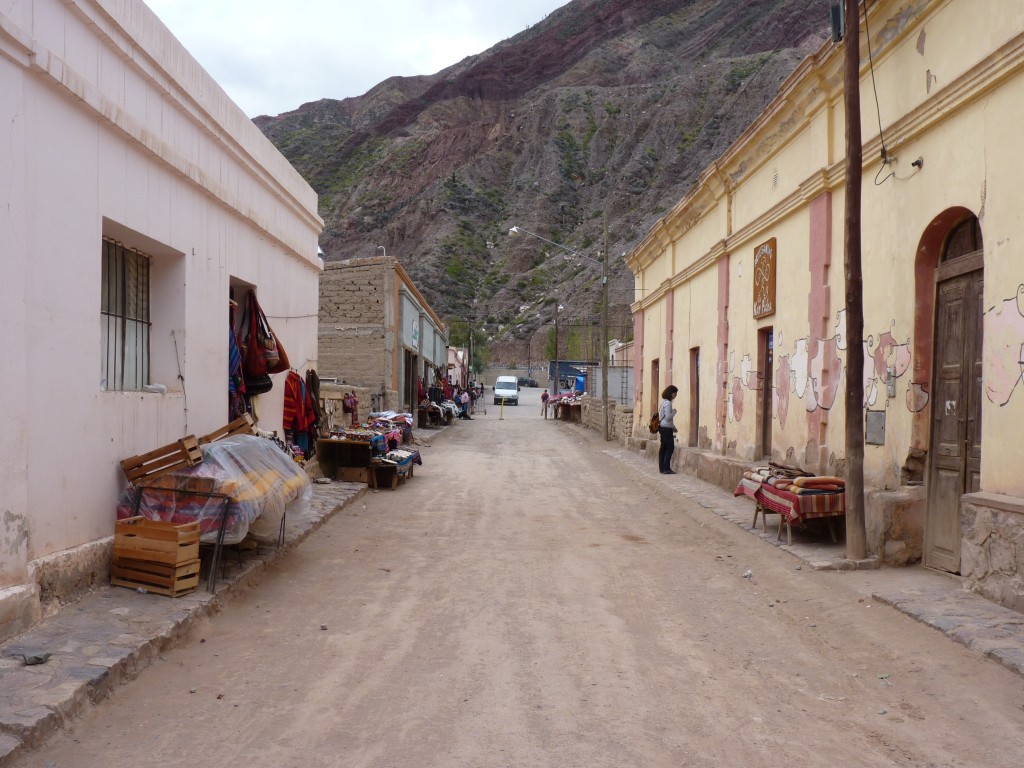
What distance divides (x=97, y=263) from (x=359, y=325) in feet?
52.0

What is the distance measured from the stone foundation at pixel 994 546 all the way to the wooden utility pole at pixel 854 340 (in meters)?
1.12

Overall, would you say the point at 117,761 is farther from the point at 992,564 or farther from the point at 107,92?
the point at 992,564

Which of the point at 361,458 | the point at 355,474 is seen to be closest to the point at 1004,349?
the point at 361,458

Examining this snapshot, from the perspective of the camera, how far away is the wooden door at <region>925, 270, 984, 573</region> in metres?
6.64

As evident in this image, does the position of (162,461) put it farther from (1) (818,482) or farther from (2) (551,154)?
(2) (551,154)

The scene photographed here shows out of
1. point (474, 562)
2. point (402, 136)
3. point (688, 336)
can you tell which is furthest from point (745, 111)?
point (474, 562)

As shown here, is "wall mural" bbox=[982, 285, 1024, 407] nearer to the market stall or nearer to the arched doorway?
the arched doorway

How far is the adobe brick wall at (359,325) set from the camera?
70.4 ft

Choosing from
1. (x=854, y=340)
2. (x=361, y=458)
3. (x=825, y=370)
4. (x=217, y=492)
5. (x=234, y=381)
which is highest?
(x=854, y=340)

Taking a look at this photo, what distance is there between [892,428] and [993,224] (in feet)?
7.67

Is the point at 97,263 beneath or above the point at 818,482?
above

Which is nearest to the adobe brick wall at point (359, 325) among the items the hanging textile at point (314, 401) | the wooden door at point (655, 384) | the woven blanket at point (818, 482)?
the wooden door at point (655, 384)

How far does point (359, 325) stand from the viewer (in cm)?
2161

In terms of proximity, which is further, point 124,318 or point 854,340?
point 854,340
